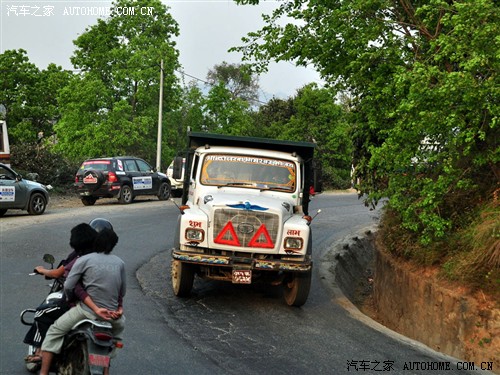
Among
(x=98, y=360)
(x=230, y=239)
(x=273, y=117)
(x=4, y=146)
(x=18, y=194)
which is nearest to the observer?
(x=98, y=360)

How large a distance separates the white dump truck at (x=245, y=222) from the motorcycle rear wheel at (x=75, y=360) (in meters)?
4.08

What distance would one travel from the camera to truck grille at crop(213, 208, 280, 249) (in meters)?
10.0

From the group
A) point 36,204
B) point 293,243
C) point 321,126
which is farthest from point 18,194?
point 321,126

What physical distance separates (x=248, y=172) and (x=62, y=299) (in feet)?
19.2

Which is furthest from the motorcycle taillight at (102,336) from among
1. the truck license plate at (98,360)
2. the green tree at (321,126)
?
the green tree at (321,126)

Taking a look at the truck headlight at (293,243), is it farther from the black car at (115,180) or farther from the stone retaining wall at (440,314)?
the black car at (115,180)

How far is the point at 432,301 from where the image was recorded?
36.0 ft

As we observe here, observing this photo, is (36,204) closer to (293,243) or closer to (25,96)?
(293,243)

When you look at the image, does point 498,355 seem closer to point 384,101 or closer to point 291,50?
point 384,101

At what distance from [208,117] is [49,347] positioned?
145 feet

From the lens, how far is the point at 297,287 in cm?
1042

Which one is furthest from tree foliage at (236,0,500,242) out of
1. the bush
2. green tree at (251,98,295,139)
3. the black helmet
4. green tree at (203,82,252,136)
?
green tree at (251,98,295,139)

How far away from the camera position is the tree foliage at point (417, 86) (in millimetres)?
10039

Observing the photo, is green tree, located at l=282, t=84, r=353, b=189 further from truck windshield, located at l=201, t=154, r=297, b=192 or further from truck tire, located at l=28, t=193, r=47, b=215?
truck windshield, located at l=201, t=154, r=297, b=192
